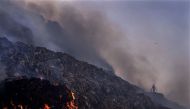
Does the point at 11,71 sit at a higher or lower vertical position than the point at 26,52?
lower

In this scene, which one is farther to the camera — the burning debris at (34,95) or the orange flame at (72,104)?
the orange flame at (72,104)

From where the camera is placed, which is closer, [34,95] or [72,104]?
[34,95]

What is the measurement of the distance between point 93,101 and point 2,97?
158 ft

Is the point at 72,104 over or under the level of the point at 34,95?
over

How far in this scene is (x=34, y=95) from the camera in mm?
153750

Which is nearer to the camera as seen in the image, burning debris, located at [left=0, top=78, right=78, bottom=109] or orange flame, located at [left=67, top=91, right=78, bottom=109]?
burning debris, located at [left=0, top=78, right=78, bottom=109]

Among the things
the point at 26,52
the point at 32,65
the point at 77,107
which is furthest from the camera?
the point at 26,52

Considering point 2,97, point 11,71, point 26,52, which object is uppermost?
point 26,52

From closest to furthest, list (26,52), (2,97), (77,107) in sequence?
(2,97) → (77,107) → (26,52)

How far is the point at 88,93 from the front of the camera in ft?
619

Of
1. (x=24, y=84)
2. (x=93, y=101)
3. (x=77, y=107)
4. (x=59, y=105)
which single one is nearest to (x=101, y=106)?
(x=93, y=101)

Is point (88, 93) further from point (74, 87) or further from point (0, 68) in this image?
point (0, 68)

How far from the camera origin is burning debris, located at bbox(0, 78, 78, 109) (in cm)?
14725

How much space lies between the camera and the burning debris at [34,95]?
147250 millimetres
